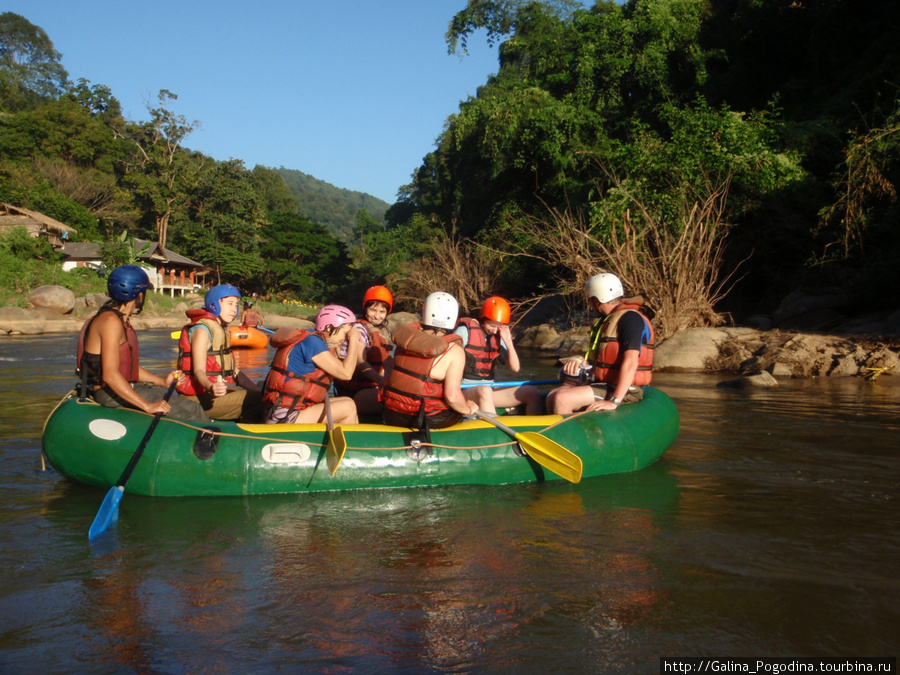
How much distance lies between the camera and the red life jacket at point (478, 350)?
5812 millimetres

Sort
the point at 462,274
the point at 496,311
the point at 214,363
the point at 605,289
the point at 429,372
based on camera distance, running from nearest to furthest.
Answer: the point at 429,372
the point at 214,363
the point at 605,289
the point at 496,311
the point at 462,274

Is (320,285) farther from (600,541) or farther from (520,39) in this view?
(600,541)

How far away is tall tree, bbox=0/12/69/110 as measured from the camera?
66.6 m

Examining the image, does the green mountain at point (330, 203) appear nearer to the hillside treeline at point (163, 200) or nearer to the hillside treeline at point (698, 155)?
the hillside treeline at point (163, 200)

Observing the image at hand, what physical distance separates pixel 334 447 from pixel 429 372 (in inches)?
28.7

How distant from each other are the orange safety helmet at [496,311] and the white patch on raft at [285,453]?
1.75 metres

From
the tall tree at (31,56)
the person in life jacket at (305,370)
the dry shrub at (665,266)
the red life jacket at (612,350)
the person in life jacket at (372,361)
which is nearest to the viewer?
the person in life jacket at (305,370)

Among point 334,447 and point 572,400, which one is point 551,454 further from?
point 334,447

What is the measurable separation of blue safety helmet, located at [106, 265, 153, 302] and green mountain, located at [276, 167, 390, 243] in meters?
75.9

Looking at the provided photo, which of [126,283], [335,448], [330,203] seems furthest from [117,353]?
[330,203]

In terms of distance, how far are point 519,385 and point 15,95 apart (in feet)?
202

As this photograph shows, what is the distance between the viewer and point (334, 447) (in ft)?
14.4

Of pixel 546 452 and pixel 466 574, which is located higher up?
pixel 546 452

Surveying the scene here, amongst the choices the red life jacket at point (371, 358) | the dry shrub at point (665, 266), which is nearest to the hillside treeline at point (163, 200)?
the dry shrub at point (665, 266)
